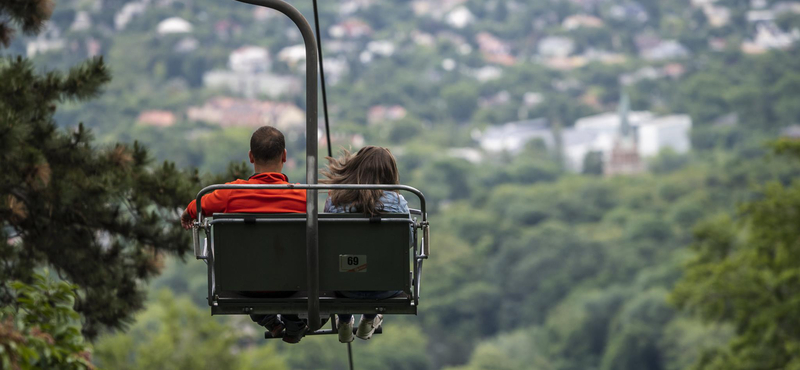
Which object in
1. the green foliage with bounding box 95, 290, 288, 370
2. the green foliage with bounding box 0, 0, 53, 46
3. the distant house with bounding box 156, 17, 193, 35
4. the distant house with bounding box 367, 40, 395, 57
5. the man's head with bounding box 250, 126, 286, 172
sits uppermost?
the distant house with bounding box 156, 17, 193, 35

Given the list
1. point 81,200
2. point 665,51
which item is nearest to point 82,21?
point 665,51

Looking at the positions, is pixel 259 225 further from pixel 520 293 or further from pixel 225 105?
pixel 225 105

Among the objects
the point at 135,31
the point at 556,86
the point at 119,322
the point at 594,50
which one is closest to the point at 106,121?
the point at 135,31

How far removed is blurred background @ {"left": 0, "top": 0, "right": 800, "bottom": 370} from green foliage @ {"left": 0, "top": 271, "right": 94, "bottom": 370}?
59.7 ft

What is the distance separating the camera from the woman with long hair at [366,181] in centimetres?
416

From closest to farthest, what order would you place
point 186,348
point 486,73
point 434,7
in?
point 186,348 < point 486,73 < point 434,7

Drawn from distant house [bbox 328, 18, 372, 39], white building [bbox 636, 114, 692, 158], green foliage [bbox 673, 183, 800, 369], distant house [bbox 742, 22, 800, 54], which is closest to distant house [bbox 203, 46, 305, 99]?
distant house [bbox 328, 18, 372, 39]

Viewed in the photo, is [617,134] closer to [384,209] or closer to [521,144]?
[521,144]

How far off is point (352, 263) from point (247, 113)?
14261 centimetres

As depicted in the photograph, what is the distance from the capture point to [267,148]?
13.4ft

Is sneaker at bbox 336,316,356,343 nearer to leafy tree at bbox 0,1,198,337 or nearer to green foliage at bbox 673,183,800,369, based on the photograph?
leafy tree at bbox 0,1,198,337

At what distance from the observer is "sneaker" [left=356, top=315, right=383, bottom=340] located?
469 centimetres

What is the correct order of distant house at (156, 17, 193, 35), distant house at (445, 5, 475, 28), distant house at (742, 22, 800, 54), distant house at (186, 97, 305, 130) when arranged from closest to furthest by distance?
distant house at (186, 97, 305, 130) → distant house at (156, 17, 193, 35) → distant house at (742, 22, 800, 54) → distant house at (445, 5, 475, 28)

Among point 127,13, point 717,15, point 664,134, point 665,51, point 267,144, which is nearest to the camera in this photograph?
point 267,144
